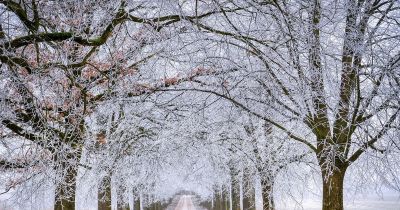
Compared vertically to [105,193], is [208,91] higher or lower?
higher

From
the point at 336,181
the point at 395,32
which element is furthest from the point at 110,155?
the point at 395,32

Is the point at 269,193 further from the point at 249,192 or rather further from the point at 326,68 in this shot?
the point at 326,68

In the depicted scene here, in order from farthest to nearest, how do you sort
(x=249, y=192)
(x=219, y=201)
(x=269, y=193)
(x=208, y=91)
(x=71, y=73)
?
1. (x=219, y=201)
2. (x=249, y=192)
3. (x=269, y=193)
4. (x=208, y=91)
5. (x=71, y=73)

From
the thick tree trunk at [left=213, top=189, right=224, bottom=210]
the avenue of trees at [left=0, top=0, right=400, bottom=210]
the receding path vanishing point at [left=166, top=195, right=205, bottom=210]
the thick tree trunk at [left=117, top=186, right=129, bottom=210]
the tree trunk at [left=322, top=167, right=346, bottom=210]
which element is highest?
the avenue of trees at [left=0, top=0, right=400, bottom=210]

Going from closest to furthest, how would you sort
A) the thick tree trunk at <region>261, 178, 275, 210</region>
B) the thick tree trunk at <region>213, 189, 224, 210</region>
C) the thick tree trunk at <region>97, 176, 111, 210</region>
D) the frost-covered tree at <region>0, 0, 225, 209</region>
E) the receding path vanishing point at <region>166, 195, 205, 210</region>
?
1. the frost-covered tree at <region>0, 0, 225, 209</region>
2. the thick tree trunk at <region>261, 178, 275, 210</region>
3. the thick tree trunk at <region>97, 176, 111, 210</region>
4. the thick tree trunk at <region>213, 189, 224, 210</region>
5. the receding path vanishing point at <region>166, 195, 205, 210</region>

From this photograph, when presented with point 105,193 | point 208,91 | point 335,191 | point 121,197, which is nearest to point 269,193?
point 335,191

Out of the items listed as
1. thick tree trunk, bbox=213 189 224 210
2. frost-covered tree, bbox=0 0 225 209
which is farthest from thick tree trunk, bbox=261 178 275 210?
thick tree trunk, bbox=213 189 224 210

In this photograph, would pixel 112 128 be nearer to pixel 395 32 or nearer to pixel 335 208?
pixel 335 208

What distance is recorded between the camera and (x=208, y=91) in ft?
24.4

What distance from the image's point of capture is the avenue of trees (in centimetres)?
605

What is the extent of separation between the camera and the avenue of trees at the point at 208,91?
6051 mm

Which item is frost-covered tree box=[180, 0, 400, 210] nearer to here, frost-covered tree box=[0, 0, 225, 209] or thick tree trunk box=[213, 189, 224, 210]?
frost-covered tree box=[0, 0, 225, 209]

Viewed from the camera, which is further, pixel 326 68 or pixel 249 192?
pixel 249 192

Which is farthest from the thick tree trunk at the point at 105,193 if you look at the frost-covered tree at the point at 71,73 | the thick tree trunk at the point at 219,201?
the thick tree trunk at the point at 219,201
